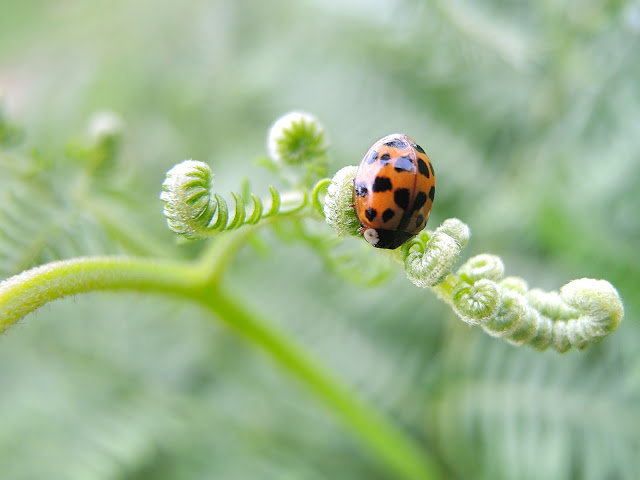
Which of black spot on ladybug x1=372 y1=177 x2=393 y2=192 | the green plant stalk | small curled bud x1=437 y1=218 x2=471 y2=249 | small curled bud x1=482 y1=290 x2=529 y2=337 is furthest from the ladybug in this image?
the green plant stalk

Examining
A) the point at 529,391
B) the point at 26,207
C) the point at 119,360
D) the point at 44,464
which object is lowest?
the point at 44,464

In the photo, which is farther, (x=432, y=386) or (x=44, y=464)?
(x=432, y=386)

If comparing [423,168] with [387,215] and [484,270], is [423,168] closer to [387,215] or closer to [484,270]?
[387,215]

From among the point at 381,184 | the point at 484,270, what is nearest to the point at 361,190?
the point at 381,184

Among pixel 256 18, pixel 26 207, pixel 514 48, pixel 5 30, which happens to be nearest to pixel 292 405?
pixel 26 207

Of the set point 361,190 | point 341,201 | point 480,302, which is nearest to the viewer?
point 480,302

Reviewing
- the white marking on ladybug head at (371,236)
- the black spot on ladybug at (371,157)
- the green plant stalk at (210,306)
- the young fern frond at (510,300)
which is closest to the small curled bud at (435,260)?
the young fern frond at (510,300)

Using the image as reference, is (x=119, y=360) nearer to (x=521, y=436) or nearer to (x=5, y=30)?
(x=521, y=436)
